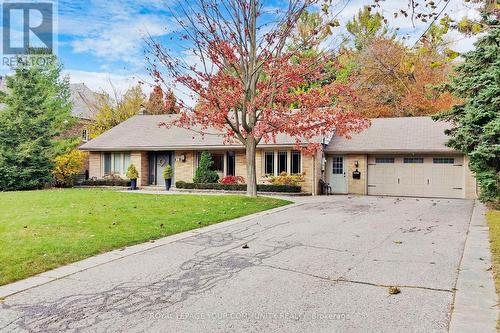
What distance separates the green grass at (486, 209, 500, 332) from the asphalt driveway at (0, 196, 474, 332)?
52 centimetres

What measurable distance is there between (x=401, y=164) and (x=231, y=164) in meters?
9.17

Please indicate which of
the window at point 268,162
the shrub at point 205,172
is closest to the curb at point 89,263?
the window at point 268,162

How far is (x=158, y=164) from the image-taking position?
961 inches

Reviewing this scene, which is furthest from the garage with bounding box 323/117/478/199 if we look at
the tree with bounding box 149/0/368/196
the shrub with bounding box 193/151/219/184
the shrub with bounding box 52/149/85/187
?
Result: the shrub with bounding box 52/149/85/187

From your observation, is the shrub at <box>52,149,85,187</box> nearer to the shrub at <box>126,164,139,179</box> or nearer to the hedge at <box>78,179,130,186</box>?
the hedge at <box>78,179,130,186</box>

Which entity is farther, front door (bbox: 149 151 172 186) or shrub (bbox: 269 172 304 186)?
front door (bbox: 149 151 172 186)

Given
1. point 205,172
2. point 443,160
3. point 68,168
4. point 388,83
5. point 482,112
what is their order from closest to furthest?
1. point 482,112
2. point 443,160
3. point 205,172
4. point 68,168
5. point 388,83

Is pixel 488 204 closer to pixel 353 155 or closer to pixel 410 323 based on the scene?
pixel 353 155

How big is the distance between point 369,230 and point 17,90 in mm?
22936

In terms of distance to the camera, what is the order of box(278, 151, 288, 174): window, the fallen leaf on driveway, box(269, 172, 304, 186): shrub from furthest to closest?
box(278, 151, 288, 174): window → box(269, 172, 304, 186): shrub → the fallen leaf on driveway

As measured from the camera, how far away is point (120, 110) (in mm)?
35156

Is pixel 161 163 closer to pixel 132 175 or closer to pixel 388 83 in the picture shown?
pixel 132 175

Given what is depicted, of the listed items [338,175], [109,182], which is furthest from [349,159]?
[109,182]

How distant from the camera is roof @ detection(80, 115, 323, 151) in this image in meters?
22.1
